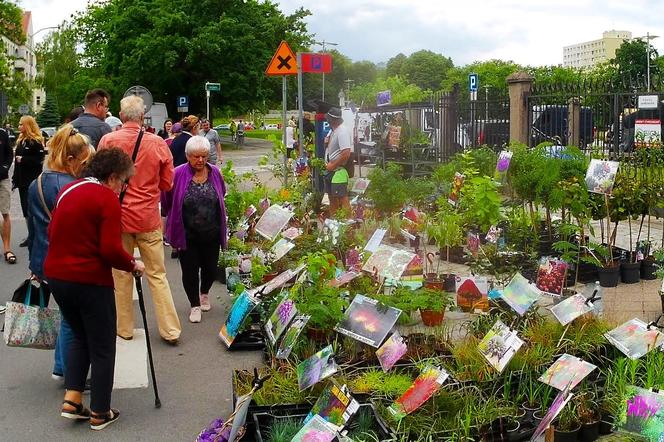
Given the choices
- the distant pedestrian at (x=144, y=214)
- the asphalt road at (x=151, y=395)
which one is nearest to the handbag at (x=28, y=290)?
the asphalt road at (x=151, y=395)

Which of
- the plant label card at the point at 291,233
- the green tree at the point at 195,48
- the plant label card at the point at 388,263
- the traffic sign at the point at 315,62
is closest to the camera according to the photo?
the plant label card at the point at 388,263

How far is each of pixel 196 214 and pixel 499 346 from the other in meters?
3.36

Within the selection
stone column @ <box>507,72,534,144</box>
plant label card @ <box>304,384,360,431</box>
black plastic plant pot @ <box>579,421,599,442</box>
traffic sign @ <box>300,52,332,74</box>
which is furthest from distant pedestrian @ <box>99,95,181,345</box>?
stone column @ <box>507,72,534,144</box>

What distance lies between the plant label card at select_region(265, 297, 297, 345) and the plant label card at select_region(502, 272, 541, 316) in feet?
5.12

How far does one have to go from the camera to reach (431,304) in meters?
6.09

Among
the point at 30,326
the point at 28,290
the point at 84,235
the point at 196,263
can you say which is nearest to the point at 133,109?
the point at 196,263

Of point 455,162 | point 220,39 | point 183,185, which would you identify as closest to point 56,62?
point 220,39

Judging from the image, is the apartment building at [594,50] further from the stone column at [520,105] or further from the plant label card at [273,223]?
the plant label card at [273,223]

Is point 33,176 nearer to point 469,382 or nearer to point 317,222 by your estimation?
point 317,222

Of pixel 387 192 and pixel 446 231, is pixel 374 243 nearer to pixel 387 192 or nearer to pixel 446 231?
pixel 446 231

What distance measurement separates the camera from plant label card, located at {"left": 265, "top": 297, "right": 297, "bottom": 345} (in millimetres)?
5859

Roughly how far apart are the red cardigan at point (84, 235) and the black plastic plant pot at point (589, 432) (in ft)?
9.50

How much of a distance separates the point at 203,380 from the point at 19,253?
260 inches

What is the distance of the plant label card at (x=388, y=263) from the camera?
6602 millimetres
